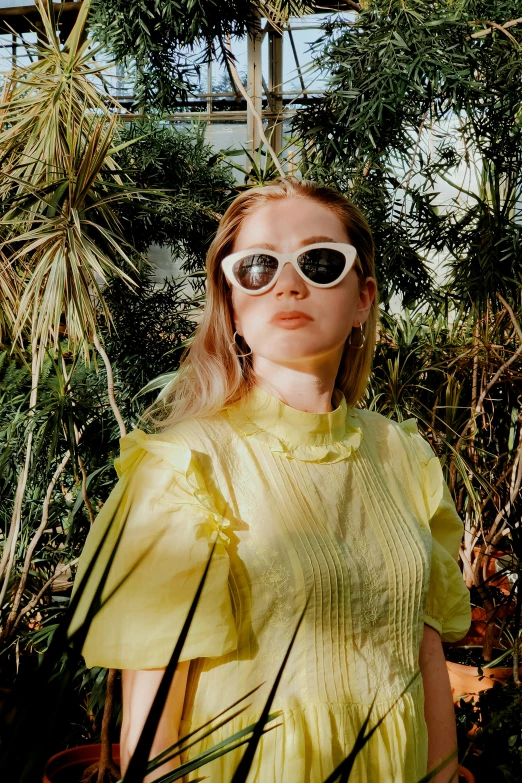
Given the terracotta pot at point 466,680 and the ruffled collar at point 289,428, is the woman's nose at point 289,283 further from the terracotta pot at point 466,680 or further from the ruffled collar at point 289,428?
the terracotta pot at point 466,680

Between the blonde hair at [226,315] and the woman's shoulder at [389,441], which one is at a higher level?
the blonde hair at [226,315]

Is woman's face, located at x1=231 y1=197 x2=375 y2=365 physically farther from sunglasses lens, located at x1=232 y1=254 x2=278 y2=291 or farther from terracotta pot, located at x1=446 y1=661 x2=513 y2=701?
terracotta pot, located at x1=446 y1=661 x2=513 y2=701

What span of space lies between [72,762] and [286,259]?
6.91ft

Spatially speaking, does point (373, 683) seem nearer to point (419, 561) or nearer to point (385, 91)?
point (419, 561)

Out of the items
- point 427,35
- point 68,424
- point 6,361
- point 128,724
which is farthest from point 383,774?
point 6,361

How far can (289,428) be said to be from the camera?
1252 mm

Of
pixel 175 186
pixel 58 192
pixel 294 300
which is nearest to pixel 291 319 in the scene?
pixel 294 300

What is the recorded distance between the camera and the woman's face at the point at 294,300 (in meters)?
1.21

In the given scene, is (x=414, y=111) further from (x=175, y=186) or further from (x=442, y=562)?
(x=442, y=562)

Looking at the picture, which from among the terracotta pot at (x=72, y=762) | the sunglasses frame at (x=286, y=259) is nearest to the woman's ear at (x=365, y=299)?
the sunglasses frame at (x=286, y=259)

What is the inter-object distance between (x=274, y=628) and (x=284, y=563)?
9 cm

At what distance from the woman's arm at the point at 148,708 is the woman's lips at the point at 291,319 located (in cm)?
53

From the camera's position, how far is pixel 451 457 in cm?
358

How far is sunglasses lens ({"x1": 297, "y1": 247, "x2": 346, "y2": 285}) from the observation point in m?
1.24
